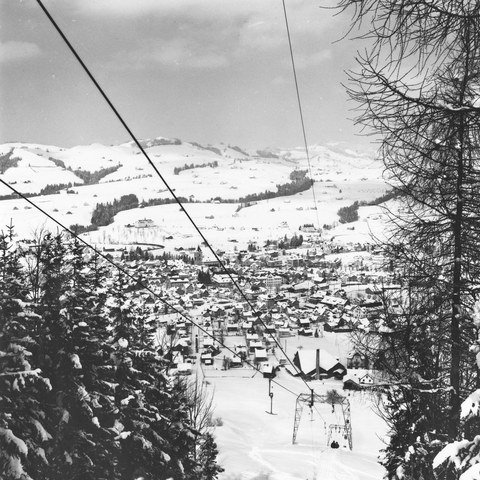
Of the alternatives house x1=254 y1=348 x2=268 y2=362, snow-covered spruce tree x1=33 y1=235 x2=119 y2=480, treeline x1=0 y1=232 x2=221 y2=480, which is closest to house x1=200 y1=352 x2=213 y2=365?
house x1=254 y1=348 x2=268 y2=362

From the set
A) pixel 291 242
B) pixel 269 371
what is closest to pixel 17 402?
pixel 269 371

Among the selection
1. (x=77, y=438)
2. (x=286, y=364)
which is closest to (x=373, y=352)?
(x=77, y=438)

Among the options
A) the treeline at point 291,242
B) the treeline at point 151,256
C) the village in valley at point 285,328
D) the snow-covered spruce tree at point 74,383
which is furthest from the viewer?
the treeline at point 291,242

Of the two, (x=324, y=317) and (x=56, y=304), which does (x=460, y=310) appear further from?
(x=324, y=317)

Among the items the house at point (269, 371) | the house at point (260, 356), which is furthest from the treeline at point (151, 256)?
the house at point (269, 371)

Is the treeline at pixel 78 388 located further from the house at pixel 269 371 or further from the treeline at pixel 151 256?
the treeline at pixel 151 256

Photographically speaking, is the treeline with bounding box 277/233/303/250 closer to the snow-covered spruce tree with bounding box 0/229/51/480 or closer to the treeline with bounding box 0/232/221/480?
the treeline with bounding box 0/232/221/480
